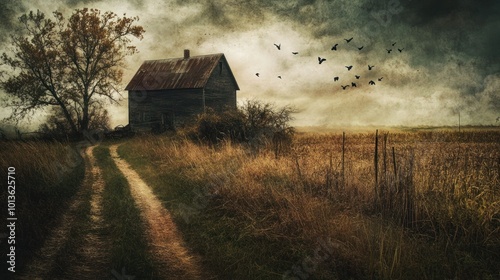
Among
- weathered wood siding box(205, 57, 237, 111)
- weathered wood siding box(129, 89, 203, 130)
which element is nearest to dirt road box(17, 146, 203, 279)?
weathered wood siding box(129, 89, 203, 130)

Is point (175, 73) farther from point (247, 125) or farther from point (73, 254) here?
point (73, 254)

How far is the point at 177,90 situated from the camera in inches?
1166

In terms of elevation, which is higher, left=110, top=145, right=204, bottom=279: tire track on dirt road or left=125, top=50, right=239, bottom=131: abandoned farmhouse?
left=125, top=50, right=239, bottom=131: abandoned farmhouse

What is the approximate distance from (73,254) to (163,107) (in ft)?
86.8

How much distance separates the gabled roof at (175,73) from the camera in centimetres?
2917

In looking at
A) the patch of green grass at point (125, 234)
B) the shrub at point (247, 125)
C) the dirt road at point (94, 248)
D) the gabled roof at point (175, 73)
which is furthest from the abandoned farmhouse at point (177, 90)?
the dirt road at point (94, 248)

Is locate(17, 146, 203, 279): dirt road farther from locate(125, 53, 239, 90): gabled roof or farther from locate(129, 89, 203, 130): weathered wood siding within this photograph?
locate(125, 53, 239, 90): gabled roof

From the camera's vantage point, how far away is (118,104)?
106 feet

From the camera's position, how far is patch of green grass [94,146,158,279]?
4.54 meters

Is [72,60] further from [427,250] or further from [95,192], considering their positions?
[427,250]

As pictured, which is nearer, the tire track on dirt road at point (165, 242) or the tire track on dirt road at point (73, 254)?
the tire track on dirt road at point (73, 254)

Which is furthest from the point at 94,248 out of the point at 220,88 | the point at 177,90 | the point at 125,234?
the point at 220,88

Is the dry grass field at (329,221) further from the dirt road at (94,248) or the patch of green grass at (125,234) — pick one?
the dirt road at (94,248)

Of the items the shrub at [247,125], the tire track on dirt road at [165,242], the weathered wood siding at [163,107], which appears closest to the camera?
the tire track on dirt road at [165,242]
